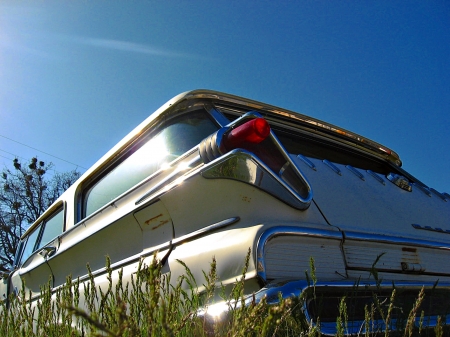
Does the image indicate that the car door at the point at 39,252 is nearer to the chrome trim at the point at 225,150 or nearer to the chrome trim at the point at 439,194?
the chrome trim at the point at 225,150

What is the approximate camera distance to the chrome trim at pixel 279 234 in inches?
62.9

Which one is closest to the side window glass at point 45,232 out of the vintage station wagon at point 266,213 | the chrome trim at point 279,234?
the vintage station wagon at point 266,213

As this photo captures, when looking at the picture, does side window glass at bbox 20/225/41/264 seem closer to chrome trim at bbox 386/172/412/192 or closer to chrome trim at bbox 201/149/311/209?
chrome trim at bbox 201/149/311/209

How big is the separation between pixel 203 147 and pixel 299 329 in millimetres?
921

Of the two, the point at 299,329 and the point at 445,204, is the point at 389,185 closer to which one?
the point at 445,204

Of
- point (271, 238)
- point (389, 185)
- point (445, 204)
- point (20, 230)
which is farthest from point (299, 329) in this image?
point (20, 230)

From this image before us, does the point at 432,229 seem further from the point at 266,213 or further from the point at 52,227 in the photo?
the point at 52,227

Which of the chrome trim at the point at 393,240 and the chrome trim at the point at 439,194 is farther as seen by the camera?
the chrome trim at the point at 439,194

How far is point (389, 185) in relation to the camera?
264 centimetres

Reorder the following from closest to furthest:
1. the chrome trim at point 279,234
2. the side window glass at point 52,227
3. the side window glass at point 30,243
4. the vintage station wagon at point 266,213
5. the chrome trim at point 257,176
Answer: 1. the chrome trim at point 279,234
2. the vintage station wagon at point 266,213
3. the chrome trim at point 257,176
4. the side window glass at point 52,227
5. the side window glass at point 30,243

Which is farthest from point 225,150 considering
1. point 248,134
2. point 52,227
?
point 52,227

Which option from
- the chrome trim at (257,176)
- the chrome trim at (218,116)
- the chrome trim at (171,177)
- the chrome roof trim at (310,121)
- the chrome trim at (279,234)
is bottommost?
the chrome trim at (279,234)

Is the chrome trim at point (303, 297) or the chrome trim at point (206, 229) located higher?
the chrome trim at point (206, 229)

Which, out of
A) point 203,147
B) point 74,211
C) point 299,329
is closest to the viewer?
point 299,329
